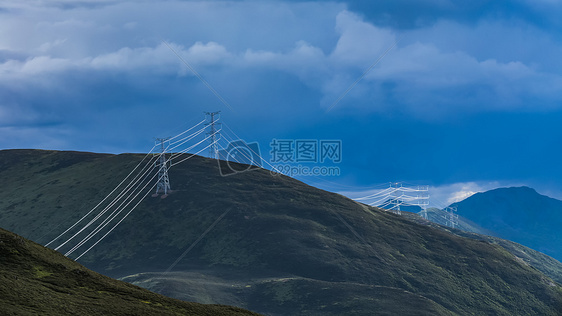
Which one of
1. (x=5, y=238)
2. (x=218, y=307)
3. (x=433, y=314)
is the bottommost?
(x=433, y=314)

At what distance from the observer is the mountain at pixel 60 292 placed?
5425cm

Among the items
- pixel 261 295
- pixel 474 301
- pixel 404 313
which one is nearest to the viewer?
pixel 404 313

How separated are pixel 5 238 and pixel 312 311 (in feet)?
363

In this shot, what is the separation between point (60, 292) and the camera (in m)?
60.1

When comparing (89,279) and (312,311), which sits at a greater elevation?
(89,279)

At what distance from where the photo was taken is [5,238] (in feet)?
216

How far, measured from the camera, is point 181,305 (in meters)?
69.7

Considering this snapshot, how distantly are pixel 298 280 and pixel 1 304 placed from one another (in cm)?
13911

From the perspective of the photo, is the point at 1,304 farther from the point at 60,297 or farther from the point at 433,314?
the point at 433,314

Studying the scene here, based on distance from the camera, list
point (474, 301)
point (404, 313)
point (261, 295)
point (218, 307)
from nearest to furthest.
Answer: point (218, 307) < point (404, 313) < point (261, 295) < point (474, 301)

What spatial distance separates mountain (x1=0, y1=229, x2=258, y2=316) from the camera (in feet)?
178

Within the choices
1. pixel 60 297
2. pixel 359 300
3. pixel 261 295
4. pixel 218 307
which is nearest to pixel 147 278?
pixel 261 295

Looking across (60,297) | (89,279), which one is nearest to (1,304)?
(60,297)

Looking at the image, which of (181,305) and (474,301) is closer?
(181,305)
